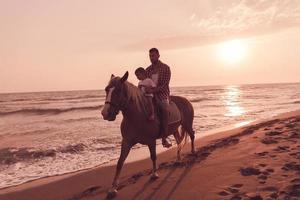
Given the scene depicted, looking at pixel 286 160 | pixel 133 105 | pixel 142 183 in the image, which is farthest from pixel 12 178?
pixel 286 160

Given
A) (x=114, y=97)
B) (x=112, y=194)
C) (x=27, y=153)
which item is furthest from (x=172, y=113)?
(x=27, y=153)

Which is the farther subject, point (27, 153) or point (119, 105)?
point (27, 153)

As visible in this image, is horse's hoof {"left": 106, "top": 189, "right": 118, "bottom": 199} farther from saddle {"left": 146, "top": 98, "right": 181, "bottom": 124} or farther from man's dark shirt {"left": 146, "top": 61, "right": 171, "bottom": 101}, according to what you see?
man's dark shirt {"left": 146, "top": 61, "right": 171, "bottom": 101}

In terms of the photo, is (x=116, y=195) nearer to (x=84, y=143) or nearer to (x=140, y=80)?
(x=140, y=80)

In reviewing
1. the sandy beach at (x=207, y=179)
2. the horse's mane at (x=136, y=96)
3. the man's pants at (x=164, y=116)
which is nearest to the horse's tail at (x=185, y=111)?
the sandy beach at (x=207, y=179)

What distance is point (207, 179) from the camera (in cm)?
658

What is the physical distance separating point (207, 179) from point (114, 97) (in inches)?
94.6

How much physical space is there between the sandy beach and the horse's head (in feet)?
5.37

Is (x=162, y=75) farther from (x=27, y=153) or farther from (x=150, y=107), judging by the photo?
(x=27, y=153)

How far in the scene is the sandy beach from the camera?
5.74m

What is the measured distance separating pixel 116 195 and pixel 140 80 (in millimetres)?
2486

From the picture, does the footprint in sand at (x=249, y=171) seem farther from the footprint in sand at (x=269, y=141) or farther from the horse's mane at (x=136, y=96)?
the footprint in sand at (x=269, y=141)

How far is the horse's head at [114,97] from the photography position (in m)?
5.87

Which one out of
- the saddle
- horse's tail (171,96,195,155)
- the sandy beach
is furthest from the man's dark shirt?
the sandy beach
